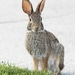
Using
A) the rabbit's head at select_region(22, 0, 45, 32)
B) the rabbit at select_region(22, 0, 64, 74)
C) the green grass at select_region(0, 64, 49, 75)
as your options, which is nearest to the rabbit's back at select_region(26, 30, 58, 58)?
the rabbit at select_region(22, 0, 64, 74)

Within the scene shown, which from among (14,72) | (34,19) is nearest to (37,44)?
(34,19)

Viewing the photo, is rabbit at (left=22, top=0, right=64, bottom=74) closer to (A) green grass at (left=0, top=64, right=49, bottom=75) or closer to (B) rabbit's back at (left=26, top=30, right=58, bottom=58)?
(B) rabbit's back at (left=26, top=30, right=58, bottom=58)

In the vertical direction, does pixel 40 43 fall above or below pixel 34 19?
below

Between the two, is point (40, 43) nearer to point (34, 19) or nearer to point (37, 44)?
point (37, 44)

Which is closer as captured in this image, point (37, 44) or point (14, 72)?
point (14, 72)

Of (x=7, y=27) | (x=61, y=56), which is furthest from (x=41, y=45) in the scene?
(x=7, y=27)

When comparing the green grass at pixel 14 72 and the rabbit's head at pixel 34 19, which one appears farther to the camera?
the rabbit's head at pixel 34 19

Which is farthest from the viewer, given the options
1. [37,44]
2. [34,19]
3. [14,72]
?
[37,44]

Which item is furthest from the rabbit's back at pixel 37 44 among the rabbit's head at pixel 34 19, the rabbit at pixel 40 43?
the rabbit's head at pixel 34 19

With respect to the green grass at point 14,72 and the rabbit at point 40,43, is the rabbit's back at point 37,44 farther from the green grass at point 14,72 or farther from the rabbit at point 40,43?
the green grass at point 14,72
